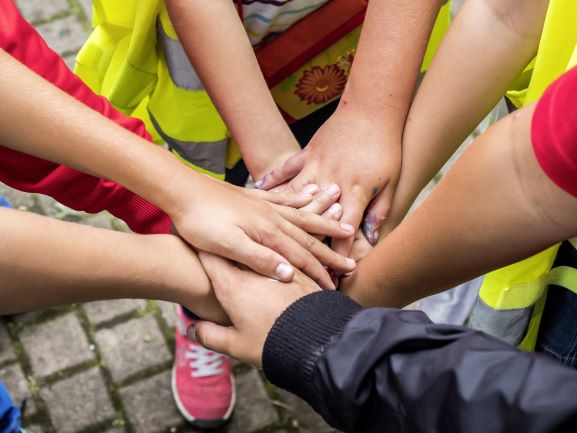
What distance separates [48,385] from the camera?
8.42 feet

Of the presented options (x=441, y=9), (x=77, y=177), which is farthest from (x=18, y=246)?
(x=441, y=9)

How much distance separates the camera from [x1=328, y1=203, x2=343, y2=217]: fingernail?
177 centimetres

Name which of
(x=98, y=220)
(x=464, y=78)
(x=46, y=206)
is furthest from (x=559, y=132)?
(x=46, y=206)

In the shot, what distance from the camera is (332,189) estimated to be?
1788 millimetres

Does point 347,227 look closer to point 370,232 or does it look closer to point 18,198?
point 370,232

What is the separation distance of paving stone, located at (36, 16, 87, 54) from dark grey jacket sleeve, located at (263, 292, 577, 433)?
222 centimetres

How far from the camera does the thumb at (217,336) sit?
160cm

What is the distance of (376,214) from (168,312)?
1135 mm

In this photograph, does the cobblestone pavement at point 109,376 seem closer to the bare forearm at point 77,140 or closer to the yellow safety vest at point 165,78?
the yellow safety vest at point 165,78

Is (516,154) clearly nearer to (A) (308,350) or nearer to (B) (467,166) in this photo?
(B) (467,166)

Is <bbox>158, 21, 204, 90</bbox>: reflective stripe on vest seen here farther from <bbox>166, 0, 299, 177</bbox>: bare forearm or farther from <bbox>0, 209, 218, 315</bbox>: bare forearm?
<bbox>0, 209, 218, 315</bbox>: bare forearm

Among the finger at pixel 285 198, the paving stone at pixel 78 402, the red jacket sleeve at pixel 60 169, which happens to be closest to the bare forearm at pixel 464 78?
the finger at pixel 285 198

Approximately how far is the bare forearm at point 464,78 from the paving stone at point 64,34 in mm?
1925

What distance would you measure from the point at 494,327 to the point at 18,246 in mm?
918
